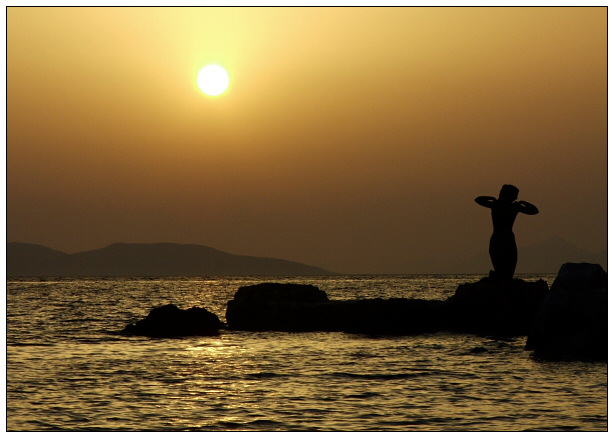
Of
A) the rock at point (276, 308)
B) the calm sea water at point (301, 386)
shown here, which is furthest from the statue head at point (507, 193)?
the rock at point (276, 308)

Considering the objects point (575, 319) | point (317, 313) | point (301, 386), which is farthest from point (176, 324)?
point (575, 319)

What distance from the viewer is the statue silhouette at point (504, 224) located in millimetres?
34969

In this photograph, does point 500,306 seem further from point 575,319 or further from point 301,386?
point 301,386

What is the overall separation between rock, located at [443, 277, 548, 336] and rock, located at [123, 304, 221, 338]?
987 centimetres

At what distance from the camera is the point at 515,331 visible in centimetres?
3584

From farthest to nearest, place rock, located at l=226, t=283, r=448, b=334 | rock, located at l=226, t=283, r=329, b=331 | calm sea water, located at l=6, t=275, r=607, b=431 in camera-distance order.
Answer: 1. rock, located at l=226, t=283, r=329, b=331
2. rock, located at l=226, t=283, r=448, b=334
3. calm sea water, located at l=6, t=275, r=607, b=431

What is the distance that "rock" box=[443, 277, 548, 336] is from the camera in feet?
118

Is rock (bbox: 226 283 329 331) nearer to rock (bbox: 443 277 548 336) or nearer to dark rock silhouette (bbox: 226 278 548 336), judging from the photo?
dark rock silhouette (bbox: 226 278 548 336)

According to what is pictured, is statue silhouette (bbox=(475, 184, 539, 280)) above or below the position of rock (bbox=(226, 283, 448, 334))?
above

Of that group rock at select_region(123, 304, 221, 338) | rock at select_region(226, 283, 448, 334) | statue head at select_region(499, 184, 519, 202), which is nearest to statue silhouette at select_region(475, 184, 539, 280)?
statue head at select_region(499, 184, 519, 202)

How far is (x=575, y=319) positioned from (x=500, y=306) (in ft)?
28.4

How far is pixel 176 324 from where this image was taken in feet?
127

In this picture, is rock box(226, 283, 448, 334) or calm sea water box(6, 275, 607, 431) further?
rock box(226, 283, 448, 334)
